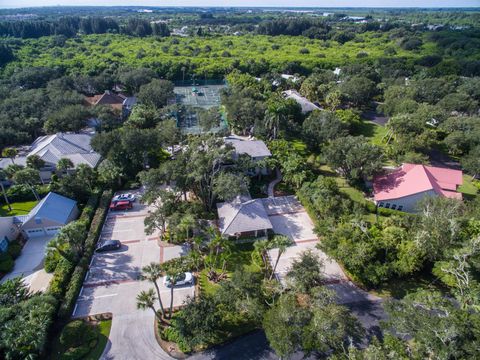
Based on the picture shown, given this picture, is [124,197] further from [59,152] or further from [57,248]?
[59,152]

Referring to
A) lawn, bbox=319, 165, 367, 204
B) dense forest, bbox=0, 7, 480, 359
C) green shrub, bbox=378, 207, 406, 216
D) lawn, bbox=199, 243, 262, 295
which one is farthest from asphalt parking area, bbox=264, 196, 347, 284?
green shrub, bbox=378, 207, 406, 216

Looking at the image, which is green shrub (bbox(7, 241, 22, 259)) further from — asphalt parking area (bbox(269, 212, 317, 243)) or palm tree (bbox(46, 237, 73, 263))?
asphalt parking area (bbox(269, 212, 317, 243))

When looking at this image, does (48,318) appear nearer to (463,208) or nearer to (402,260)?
(402,260)

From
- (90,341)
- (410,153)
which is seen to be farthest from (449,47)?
(90,341)

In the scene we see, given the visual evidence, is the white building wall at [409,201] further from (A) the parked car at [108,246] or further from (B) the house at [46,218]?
(B) the house at [46,218]

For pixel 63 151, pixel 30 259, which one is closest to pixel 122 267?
pixel 30 259
